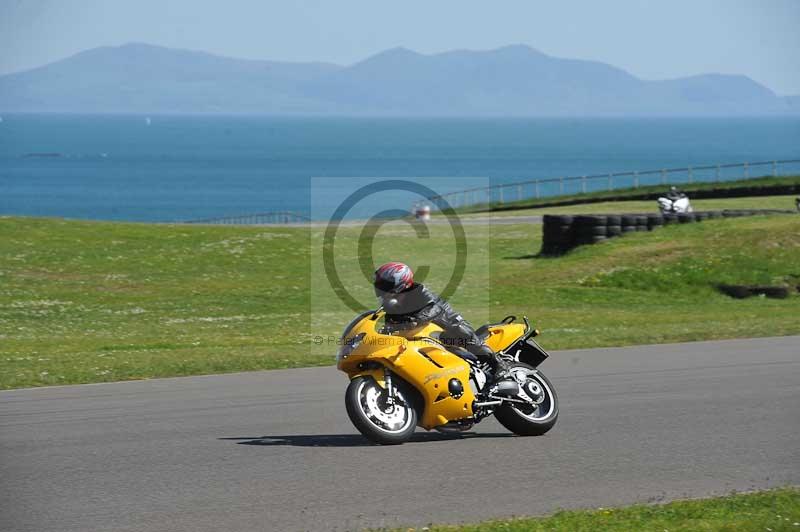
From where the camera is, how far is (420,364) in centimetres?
1007

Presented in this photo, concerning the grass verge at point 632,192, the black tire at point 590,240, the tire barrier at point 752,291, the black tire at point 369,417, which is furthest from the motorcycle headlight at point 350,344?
the grass verge at point 632,192

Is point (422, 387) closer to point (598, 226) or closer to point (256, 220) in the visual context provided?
point (598, 226)

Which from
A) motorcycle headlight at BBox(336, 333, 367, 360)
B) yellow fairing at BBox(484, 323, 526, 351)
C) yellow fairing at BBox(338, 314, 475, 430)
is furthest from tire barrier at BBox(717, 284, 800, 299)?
motorcycle headlight at BBox(336, 333, 367, 360)

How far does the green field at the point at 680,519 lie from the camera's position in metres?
7.34

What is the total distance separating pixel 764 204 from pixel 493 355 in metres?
40.1

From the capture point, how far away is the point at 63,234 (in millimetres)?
36094

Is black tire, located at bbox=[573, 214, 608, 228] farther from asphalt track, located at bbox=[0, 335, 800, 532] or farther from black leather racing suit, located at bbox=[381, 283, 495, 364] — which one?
black leather racing suit, located at bbox=[381, 283, 495, 364]

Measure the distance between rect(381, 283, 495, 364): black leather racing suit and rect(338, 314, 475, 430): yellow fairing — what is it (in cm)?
10

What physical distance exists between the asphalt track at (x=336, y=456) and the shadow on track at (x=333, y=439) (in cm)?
4

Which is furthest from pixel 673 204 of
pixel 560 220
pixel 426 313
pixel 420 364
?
pixel 420 364

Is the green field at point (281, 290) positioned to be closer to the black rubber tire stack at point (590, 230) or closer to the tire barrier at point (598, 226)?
the tire barrier at point (598, 226)

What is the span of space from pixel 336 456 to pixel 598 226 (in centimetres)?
2380

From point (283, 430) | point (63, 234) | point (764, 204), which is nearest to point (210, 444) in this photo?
point (283, 430)

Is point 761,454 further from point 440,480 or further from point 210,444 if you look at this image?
point 210,444
